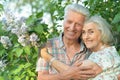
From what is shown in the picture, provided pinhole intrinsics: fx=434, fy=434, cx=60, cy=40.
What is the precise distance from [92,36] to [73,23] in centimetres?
26

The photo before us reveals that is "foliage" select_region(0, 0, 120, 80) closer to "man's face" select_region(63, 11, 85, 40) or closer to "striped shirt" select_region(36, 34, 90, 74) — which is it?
"striped shirt" select_region(36, 34, 90, 74)

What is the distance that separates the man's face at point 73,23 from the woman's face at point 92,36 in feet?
0.35

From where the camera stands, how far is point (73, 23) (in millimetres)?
3830

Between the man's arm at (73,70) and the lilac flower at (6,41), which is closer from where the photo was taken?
the man's arm at (73,70)

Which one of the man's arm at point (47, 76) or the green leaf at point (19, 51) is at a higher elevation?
the green leaf at point (19, 51)

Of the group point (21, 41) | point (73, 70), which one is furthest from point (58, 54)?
point (21, 41)

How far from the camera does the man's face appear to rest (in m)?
3.82

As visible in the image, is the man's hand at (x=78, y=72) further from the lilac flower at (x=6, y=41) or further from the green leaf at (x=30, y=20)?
the lilac flower at (x=6, y=41)

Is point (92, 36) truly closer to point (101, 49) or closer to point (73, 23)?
point (101, 49)

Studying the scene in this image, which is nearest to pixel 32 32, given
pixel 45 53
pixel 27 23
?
pixel 27 23

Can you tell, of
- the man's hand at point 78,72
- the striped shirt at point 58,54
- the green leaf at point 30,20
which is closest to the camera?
the man's hand at point 78,72

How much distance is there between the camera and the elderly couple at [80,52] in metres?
3.62

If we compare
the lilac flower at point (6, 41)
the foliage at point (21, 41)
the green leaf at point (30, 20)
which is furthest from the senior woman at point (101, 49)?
the lilac flower at point (6, 41)

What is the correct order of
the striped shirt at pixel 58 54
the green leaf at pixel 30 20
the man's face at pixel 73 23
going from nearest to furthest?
the man's face at pixel 73 23 < the striped shirt at pixel 58 54 < the green leaf at pixel 30 20
